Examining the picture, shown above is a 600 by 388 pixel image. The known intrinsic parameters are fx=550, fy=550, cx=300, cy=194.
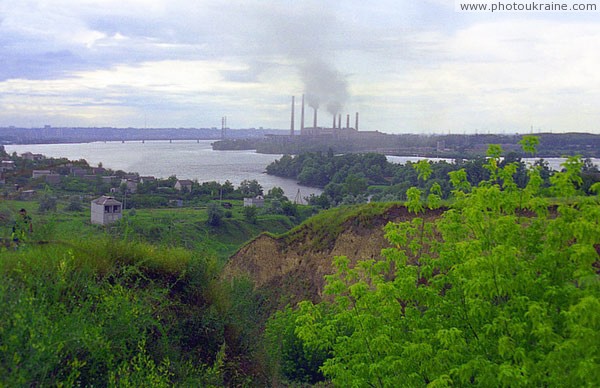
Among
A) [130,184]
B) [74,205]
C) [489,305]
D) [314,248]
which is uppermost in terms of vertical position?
[489,305]

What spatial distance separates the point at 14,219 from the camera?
→ 9359 millimetres

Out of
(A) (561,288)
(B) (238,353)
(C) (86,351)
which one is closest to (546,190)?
(A) (561,288)

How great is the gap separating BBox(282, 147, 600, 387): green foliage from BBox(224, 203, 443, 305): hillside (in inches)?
456

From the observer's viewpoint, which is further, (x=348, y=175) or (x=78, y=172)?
(x=348, y=175)

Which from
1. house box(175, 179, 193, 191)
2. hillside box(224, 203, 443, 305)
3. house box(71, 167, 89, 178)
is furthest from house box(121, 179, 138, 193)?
hillside box(224, 203, 443, 305)

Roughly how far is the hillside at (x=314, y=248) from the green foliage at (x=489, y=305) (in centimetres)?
1159

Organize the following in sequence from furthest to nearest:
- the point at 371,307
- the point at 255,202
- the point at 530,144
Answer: the point at 255,202 < the point at 530,144 < the point at 371,307

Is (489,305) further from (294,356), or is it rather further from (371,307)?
(294,356)

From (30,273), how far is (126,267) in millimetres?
2087

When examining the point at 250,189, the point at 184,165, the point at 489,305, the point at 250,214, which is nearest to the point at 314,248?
the point at 489,305

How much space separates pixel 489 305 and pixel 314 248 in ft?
56.6

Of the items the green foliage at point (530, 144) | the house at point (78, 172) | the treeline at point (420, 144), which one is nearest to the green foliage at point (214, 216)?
the house at point (78, 172)

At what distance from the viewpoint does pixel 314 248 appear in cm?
2386

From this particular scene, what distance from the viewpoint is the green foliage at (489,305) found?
5.96 m
